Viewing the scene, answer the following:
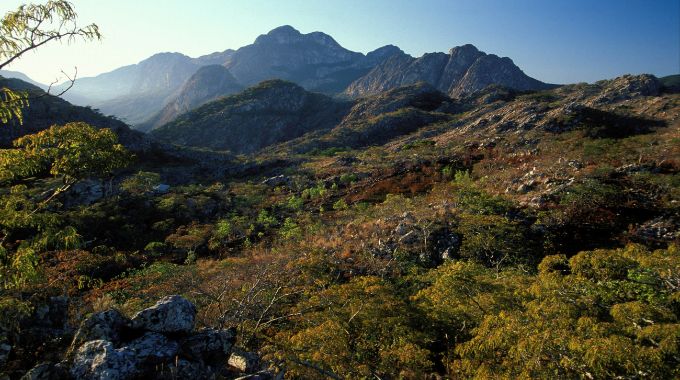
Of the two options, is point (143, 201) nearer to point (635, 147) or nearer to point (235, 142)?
point (635, 147)

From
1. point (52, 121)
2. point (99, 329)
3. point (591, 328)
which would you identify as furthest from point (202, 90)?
point (591, 328)

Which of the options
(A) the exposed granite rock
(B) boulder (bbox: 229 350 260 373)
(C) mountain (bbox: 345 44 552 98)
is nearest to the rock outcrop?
(B) boulder (bbox: 229 350 260 373)

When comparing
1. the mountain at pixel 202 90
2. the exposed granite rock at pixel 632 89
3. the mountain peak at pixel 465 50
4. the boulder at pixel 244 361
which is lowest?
the boulder at pixel 244 361

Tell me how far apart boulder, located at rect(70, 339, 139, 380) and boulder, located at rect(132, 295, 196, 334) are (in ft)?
2.83

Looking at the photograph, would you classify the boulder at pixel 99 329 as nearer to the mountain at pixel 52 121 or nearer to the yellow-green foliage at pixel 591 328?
the yellow-green foliage at pixel 591 328

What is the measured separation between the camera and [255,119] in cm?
9325

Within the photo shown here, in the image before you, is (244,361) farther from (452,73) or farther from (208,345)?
(452,73)

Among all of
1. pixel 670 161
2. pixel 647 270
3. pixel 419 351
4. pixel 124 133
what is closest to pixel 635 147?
pixel 670 161

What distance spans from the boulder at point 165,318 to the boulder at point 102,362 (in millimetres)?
864

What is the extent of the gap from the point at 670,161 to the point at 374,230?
1879 cm

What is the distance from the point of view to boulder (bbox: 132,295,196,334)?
7.11 metres

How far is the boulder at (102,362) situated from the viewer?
5809 millimetres

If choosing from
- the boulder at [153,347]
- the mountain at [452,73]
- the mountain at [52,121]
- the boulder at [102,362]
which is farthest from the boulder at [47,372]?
the mountain at [452,73]

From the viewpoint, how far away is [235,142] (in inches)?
3359
